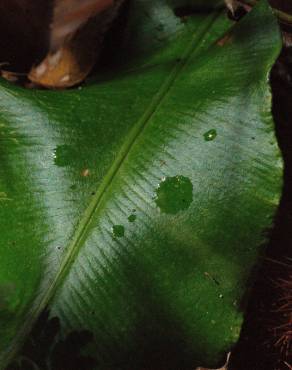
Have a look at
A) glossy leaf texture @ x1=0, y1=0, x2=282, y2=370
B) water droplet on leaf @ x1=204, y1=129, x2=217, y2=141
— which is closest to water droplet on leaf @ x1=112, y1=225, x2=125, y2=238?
glossy leaf texture @ x1=0, y1=0, x2=282, y2=370

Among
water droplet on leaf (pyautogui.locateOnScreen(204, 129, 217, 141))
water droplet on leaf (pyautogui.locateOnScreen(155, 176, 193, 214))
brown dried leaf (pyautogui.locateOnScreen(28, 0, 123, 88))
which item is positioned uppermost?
brown dried leaf (pyautogui.locateOnScreen(28, 0, 123, 88))

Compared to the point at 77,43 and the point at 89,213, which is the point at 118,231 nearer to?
the point at 89,213

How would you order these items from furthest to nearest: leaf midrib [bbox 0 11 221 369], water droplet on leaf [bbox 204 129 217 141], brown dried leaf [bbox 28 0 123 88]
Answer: brown dried leaf [bbox 28 0 123 88] < water droplet on leaf [bbox 204 129 217 141] < leaf midrib [bbox 0 11 221 369]

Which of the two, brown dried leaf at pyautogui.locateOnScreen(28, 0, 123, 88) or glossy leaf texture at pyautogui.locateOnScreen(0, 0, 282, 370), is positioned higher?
brown dried leaf at pyautogui.locateOnScreen(28, 0, 123, 88)

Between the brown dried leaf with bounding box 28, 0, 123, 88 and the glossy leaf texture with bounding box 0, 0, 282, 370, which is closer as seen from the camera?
the glossy leaf texture with bounding box 0, 0, 282, 370

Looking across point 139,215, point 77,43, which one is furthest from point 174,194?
point 77,43

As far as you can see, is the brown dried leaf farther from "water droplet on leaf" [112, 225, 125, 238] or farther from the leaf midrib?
"water droplet on leaf" [112, 225, 125, 238]

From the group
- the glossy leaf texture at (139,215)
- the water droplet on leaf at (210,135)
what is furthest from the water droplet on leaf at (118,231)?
the water droplet on leaf at (210,135)

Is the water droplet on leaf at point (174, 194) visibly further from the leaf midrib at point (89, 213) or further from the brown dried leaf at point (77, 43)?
the brown dried leaf at point (77, 43)
